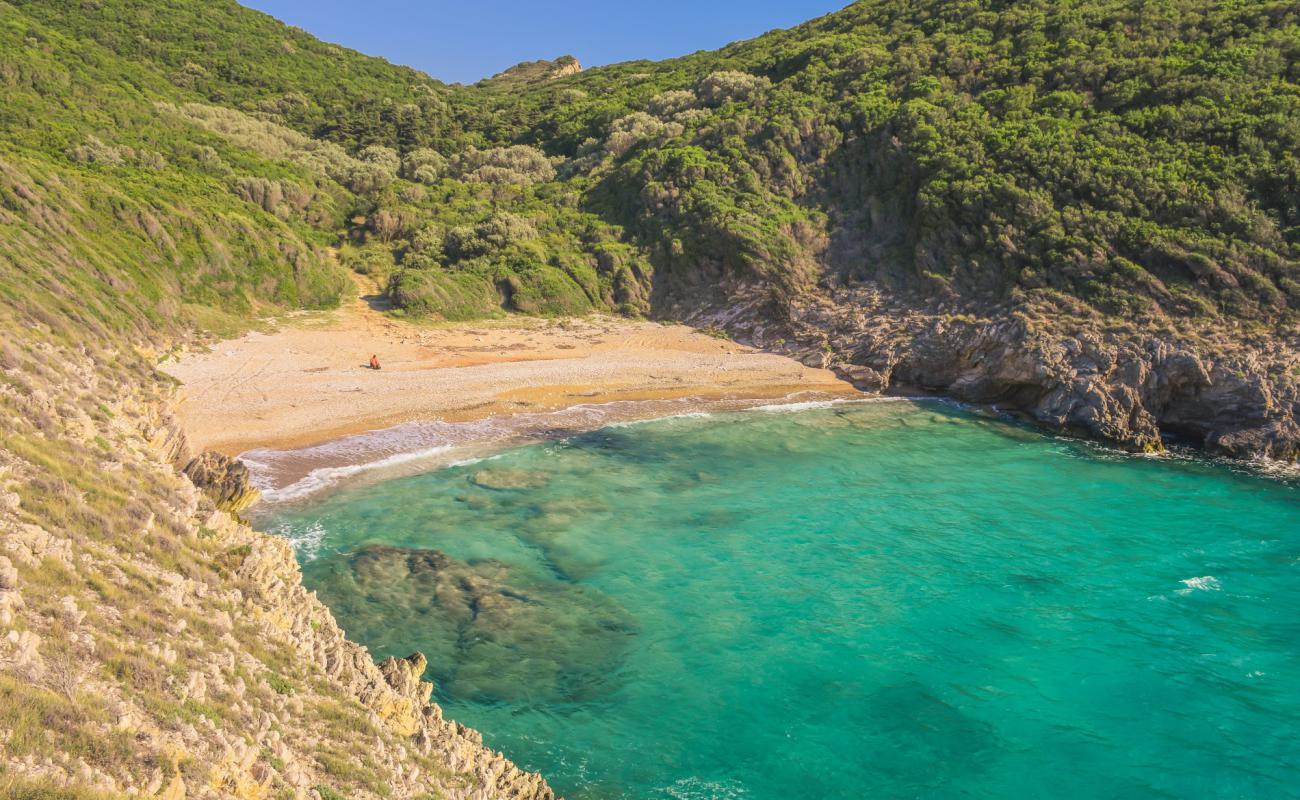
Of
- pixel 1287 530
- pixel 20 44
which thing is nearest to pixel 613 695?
pixel 1287 530

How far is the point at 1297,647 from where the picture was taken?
13109mm

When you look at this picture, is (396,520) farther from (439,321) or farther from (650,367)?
(439,321)

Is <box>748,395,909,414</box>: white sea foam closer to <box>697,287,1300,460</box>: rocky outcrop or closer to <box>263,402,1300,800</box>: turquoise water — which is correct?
<box>697,287,1300,460</box>: rocky outcrop

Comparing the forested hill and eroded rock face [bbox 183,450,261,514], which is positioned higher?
the forested hill

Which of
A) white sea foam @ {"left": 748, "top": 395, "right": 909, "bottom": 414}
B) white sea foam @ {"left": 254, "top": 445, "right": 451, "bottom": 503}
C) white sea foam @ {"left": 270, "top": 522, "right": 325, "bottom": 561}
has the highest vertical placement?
A: white sea foam @ {"left": 748, "top": 395, "right": 909, "bottom": 414}

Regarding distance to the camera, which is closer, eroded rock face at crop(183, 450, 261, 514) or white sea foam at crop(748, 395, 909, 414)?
eroded rock face at crop(183, 450, 261, 514)

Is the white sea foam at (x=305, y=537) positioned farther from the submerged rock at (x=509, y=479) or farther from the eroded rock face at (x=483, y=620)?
the submerged rock at (x=509, y=479)

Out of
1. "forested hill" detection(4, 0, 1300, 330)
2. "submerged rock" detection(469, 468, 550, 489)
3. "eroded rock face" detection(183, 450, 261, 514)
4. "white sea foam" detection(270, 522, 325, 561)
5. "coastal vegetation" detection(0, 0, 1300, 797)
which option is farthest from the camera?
"forested hill" detection(4, 0, 1300, 330)

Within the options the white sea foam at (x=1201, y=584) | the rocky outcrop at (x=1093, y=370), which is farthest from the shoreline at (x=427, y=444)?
the white sea foam at (x=1201, y=584)

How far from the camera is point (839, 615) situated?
14.0 metres

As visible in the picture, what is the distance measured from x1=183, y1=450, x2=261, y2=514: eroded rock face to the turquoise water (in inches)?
41.3

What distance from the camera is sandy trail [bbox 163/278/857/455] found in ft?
71.5

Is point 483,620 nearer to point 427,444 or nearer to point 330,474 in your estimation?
point 330,474

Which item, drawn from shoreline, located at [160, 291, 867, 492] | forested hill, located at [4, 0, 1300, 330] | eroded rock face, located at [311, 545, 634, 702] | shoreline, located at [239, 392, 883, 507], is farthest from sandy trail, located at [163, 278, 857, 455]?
eroded rock face, located at [311, 545, 634, 702]
